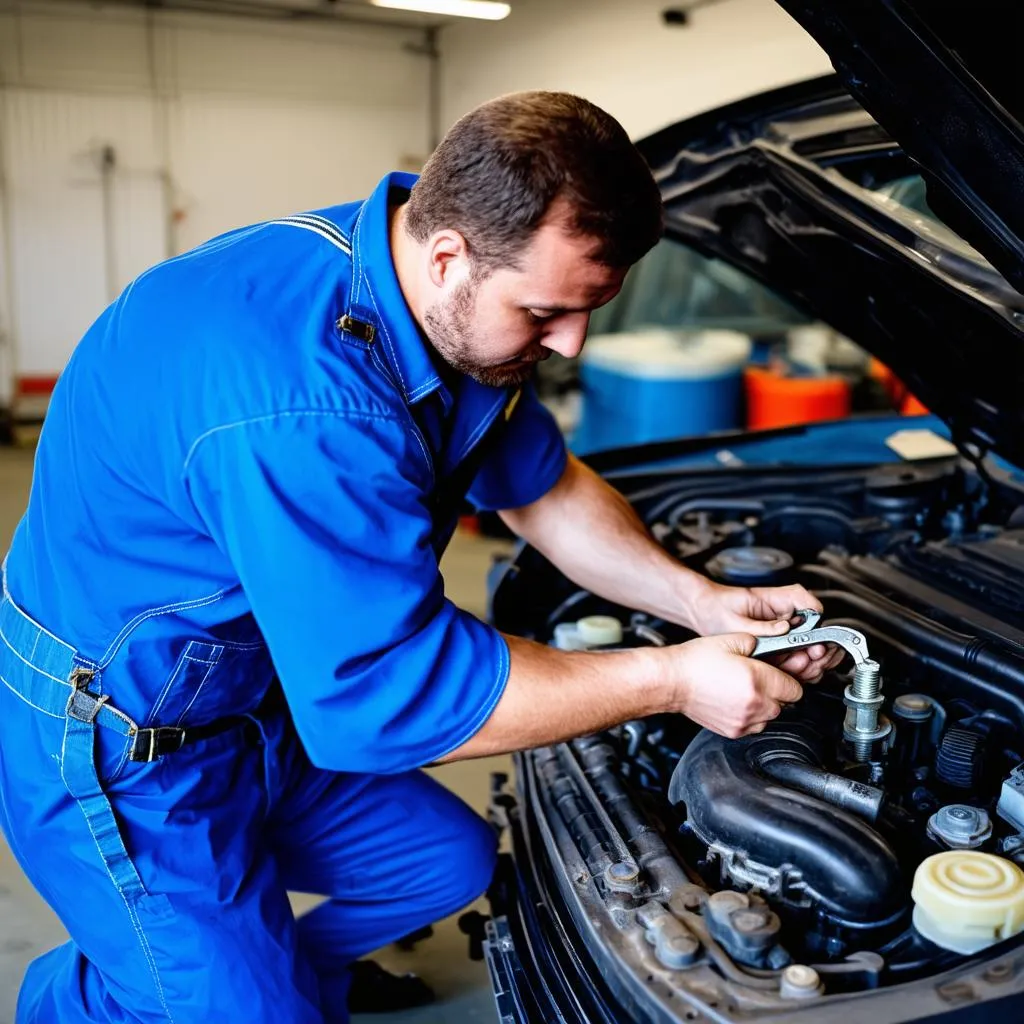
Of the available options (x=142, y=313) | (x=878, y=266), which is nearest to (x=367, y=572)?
(x=142, y=313)

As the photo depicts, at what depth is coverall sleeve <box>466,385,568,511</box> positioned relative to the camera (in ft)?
5.61

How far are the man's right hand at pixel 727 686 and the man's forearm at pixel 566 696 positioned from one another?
0.02 meters

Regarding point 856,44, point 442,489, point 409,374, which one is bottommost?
point 442,489

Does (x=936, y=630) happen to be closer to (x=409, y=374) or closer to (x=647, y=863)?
(x=647, y=863)

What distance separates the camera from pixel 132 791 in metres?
1.39

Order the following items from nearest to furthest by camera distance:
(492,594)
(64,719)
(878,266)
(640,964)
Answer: (640,964), (64,719), (878,266), (492,594)

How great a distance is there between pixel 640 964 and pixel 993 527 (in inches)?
52.0

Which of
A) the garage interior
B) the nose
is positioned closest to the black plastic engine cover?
the nose

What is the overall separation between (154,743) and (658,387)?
3.73 meters

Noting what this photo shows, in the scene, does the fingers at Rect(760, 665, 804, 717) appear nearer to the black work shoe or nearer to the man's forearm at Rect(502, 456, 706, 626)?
the man's forearm at Rect(502, 456, 706, 626)

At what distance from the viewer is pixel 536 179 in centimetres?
112

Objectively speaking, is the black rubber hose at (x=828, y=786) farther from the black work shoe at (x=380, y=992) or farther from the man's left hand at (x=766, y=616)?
the black work shoe at (x=380, y=992)

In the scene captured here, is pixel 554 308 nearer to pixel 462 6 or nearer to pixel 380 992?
pixel 380 992

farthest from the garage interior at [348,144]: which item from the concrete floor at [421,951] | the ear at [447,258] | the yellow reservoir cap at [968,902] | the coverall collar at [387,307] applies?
the yellow reservoir cap at [968,902]
